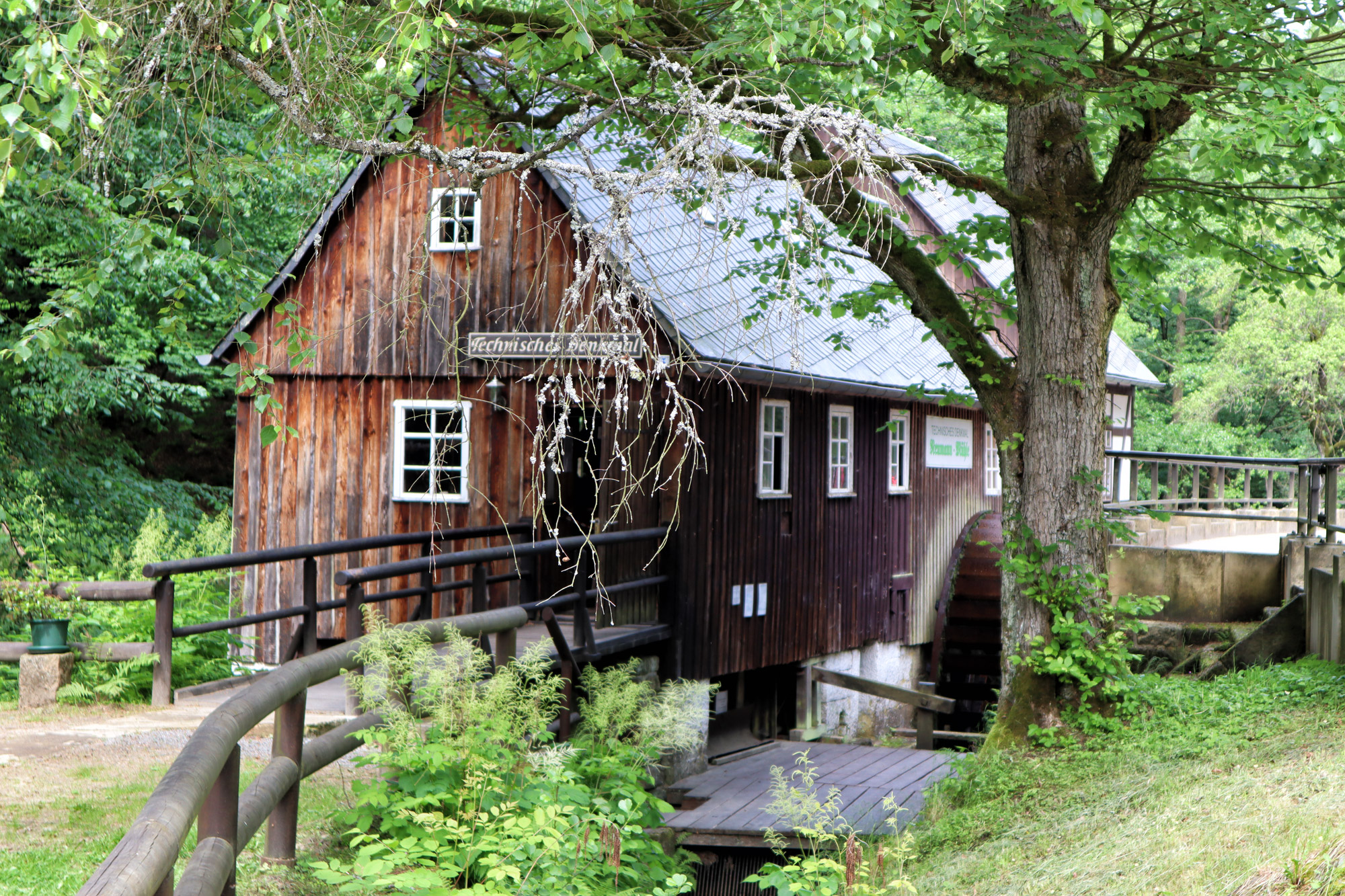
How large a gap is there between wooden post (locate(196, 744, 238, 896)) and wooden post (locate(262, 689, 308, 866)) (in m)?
1.00

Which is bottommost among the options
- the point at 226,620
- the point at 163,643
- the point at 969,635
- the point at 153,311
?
the point at 969,635

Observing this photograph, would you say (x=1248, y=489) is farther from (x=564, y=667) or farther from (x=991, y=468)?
(x=564, y=667)

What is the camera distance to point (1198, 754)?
699cm

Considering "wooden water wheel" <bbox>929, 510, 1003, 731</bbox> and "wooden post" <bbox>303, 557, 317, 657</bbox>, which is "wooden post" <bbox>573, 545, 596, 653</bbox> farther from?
"wooden water wheel" <bbox>929, 510, 1003, 731</bbox>

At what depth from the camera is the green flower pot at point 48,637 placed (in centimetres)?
884

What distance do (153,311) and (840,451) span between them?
31.9ft

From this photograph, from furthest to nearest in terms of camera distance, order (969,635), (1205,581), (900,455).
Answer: (969,635) < (900,455) < (1205,581)

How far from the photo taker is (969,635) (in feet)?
54.3

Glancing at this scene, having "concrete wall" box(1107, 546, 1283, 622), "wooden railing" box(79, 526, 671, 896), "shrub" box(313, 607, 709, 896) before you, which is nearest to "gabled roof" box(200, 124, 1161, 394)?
"concrete wall" box(1107, 546, 1283, 622)

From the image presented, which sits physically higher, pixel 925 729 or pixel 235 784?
pixel 235 784

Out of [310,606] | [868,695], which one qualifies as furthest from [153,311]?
[868,695]

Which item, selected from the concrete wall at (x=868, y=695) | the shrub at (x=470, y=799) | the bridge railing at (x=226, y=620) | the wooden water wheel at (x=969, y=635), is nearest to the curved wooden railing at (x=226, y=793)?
the shrub at (x=470, y=799)

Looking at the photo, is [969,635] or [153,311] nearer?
[969,635]

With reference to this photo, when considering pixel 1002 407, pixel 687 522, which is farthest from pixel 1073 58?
pixel 687 522
